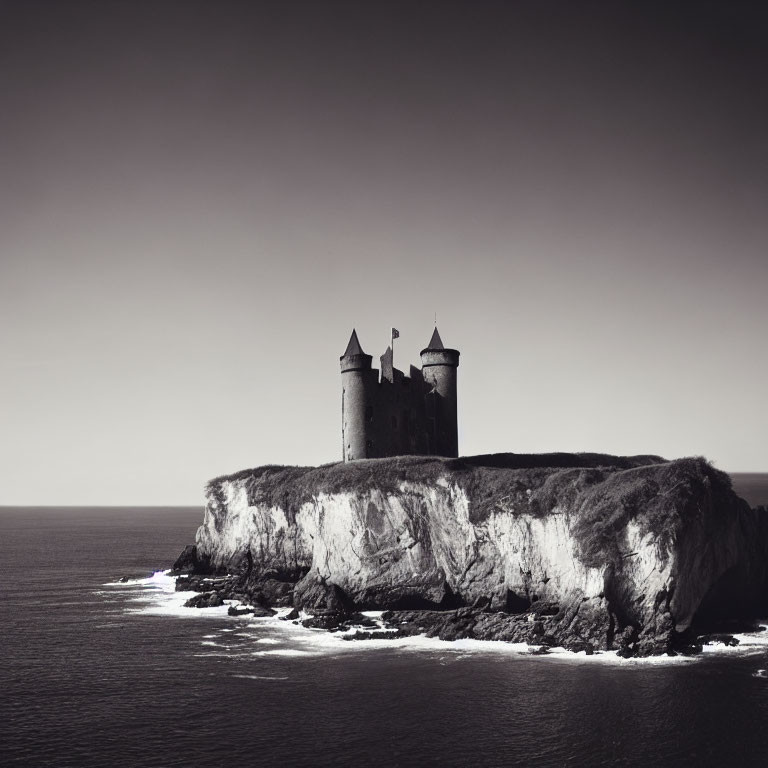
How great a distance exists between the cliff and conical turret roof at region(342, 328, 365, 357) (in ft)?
35.1

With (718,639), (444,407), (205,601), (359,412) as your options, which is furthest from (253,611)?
(718,639)

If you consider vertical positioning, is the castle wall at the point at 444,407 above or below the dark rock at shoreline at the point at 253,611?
above

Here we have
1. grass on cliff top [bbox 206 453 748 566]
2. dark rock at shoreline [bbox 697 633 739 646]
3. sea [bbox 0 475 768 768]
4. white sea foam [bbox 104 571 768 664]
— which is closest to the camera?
sea [bbox 0 475 768 768]

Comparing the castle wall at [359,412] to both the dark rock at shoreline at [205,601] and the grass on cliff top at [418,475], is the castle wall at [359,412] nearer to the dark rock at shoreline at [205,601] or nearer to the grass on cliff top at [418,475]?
the grass on cliff top at [418,475]

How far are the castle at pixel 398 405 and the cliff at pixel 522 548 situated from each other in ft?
14.6

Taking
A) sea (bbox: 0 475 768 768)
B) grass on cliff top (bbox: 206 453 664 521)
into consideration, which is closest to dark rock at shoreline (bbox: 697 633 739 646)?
sea (bbox: 0 475 768 768)

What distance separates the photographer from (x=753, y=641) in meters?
43.5

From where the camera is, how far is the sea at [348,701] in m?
27.8

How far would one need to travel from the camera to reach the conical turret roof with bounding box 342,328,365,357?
6681 cm

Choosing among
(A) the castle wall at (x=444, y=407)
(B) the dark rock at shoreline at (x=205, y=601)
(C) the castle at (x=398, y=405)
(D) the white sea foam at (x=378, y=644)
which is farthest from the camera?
(A) the castle wall at (x=444, y=407)

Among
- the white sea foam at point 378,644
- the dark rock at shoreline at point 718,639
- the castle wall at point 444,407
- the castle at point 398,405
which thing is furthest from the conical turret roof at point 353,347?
the dark rock at shoreline at point 718,639

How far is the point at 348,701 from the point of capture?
33781mm

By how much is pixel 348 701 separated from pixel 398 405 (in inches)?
1445

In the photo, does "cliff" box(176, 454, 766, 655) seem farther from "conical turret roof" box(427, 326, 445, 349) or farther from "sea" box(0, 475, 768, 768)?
"conical turret roof" box(427, 326, 445, 349)
